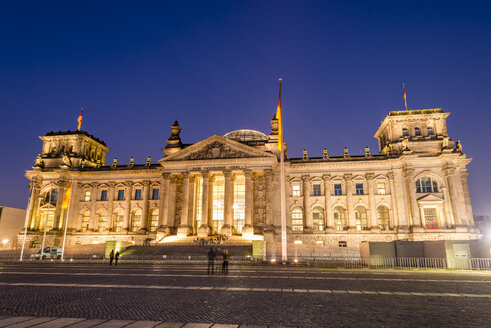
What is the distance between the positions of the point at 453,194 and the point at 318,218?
68.6 feet

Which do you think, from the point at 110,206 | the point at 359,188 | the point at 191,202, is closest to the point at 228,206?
the point at 191,202

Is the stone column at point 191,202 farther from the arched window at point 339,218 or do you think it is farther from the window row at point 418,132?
the window row at point 418,132

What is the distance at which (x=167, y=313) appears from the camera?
29.0ft

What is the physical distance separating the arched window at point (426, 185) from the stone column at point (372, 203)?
6.89m

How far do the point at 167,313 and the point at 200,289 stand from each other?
16.7ft

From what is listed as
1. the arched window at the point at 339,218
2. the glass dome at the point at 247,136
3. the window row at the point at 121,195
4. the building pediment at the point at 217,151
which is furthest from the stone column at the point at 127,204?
the arched window at the point at 339,218

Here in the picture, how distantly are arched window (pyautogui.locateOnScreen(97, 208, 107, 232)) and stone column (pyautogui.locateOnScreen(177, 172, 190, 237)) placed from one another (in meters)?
18.9

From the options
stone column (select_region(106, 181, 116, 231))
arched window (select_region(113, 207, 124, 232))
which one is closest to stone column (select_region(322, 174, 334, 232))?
arched window (select_region(113, 207, 124, 232))

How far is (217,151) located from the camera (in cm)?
5322

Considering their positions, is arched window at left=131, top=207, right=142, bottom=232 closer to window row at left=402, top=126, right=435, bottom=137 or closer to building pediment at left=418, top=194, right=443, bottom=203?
building pediment at left=418, top=194, right=443, bottom=203

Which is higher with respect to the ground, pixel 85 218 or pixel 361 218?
pixel 85 218

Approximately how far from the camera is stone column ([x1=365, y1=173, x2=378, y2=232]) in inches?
2072

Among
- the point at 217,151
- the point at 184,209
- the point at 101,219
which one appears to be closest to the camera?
the point at 184,209

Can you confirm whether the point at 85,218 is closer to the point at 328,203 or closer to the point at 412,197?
the point at 328,203
